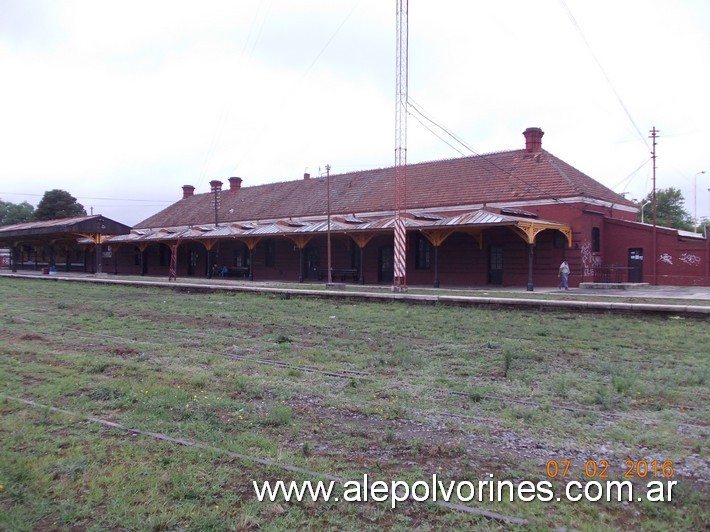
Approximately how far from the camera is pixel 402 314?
15.1 metres

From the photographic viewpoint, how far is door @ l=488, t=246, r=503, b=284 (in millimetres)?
27656

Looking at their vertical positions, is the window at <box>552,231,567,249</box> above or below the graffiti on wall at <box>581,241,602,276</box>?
above

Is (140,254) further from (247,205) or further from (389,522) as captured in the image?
(389,522)

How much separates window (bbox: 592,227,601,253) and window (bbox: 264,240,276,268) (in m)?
20.6

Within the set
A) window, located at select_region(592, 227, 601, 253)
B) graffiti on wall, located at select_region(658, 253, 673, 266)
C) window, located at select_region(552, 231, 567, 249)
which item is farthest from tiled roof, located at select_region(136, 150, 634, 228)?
graffiti on wall, located at select_region(658, 253, 673, 266)

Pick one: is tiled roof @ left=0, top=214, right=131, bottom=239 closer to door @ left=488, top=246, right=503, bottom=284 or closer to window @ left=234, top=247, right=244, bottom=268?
window @ left=234, top=247, right=244, bottom=268

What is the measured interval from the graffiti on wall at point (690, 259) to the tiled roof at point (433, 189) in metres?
4.46

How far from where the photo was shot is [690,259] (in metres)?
25.8

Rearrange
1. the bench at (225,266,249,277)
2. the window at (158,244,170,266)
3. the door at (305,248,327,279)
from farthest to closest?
1. the window at (158,244,170,266)
2. the bench at (225,266,249,277)
3. the door at (305,248,327,279)

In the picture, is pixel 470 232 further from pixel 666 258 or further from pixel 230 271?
pixel 230 271

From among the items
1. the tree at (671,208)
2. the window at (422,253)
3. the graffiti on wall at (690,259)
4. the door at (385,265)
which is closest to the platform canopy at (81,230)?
the door at (385,265)

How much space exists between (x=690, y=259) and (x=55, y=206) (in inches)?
3098

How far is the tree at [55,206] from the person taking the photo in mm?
77750

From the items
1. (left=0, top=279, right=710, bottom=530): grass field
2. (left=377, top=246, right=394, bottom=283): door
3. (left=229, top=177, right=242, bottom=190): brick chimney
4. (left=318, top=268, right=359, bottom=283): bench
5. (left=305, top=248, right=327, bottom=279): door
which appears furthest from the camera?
(left=229, top=177, right=242, bottom=190): brick chimney
